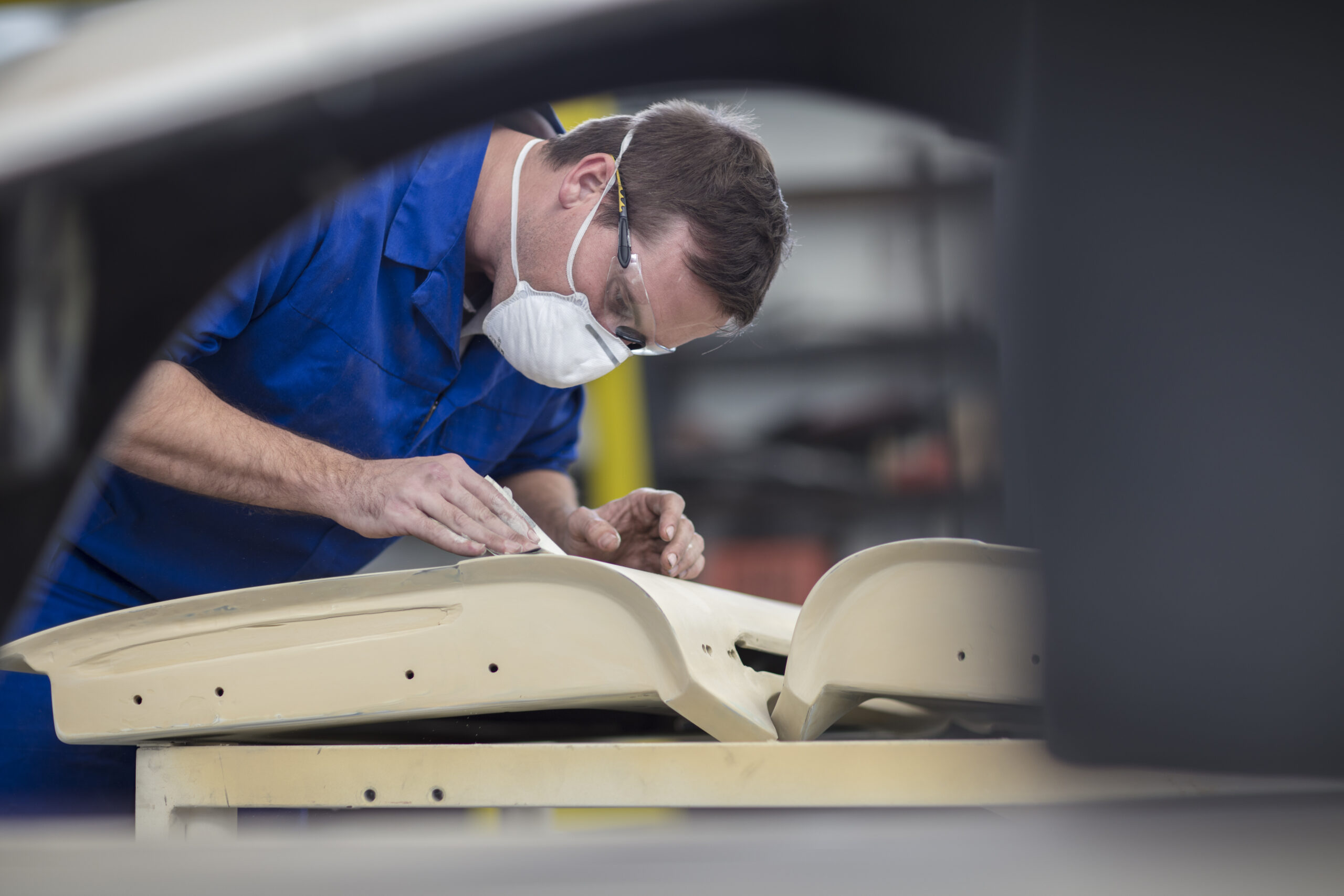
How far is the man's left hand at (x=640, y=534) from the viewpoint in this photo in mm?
1431

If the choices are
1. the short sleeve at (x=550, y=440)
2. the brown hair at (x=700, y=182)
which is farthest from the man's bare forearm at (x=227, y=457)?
the short sleeve at (x=550, y=440)

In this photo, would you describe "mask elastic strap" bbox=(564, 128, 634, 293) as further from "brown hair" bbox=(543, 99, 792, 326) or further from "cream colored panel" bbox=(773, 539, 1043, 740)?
"cream colored panel" bbox=(773, 539, 1043, 740)

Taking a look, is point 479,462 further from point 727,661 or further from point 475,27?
point 475,27

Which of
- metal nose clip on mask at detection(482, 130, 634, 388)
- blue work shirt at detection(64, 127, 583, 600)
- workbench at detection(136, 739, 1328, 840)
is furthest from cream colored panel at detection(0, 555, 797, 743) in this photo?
metal nose clip on mask at detection(482, 130, 634, 388)

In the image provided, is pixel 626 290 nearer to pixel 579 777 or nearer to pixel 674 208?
pixel 674 208

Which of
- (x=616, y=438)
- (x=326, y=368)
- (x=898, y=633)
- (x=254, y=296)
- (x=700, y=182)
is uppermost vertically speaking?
(x=700, y=182)

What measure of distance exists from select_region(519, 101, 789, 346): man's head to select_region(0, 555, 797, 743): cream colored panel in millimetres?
647

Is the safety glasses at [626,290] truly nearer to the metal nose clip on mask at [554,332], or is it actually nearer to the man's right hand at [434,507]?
the metal nose clip on mask at [554,332]

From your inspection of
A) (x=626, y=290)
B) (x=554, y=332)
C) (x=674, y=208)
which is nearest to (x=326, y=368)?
(x=554, y=332)

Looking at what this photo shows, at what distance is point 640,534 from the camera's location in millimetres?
1568

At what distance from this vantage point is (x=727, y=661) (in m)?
0.87

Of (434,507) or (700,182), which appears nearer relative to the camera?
(434,507)

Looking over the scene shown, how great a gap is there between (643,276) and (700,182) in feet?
0.49

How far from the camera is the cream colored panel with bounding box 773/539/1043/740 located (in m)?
0.75
